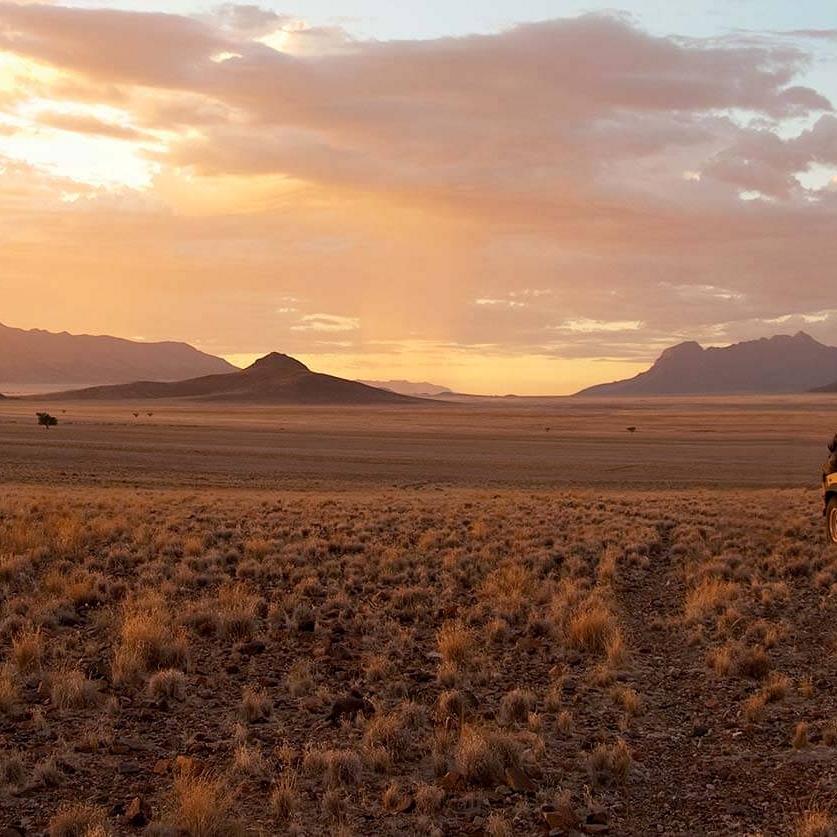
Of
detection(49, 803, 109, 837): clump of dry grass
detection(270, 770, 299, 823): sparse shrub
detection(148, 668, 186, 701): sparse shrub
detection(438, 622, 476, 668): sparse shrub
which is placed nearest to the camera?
detection(49, 803, 109, 837): clump of dry grass

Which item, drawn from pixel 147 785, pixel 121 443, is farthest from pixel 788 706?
pixel 121 443

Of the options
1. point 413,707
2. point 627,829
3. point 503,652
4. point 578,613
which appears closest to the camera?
point 627,829

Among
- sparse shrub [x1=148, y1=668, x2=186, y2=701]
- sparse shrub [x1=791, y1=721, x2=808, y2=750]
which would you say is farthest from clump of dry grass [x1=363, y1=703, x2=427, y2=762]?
sparse shrub [x1=791, y1=721, x2=808, y2=750]

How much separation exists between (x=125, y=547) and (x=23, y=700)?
6.85 m

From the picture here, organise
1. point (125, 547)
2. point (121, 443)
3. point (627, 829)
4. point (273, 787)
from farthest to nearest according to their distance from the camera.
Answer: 1. point (121, 443)
2. point (125, 547)
3. point (273, 787)
4. point (627, 829)

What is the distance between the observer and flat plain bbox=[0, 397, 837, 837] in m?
7.94

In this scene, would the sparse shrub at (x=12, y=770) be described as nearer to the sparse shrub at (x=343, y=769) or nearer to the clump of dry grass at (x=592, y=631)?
the sparse shrub at (x=343, y=769)

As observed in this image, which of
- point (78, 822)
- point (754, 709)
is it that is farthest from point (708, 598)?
point (78, 822)

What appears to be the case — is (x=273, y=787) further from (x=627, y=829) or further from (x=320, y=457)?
(x=320, y=457)

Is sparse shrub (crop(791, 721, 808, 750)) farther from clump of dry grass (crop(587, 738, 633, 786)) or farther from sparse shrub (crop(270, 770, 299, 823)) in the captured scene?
sparse shrub (crop(270, 770, 299, 823))

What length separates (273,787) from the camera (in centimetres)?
816

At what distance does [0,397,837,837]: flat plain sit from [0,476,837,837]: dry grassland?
0.12 feet

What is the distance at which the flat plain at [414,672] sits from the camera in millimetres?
7938

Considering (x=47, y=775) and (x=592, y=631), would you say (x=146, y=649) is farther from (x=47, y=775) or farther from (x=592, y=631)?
(x=592, y=631)
